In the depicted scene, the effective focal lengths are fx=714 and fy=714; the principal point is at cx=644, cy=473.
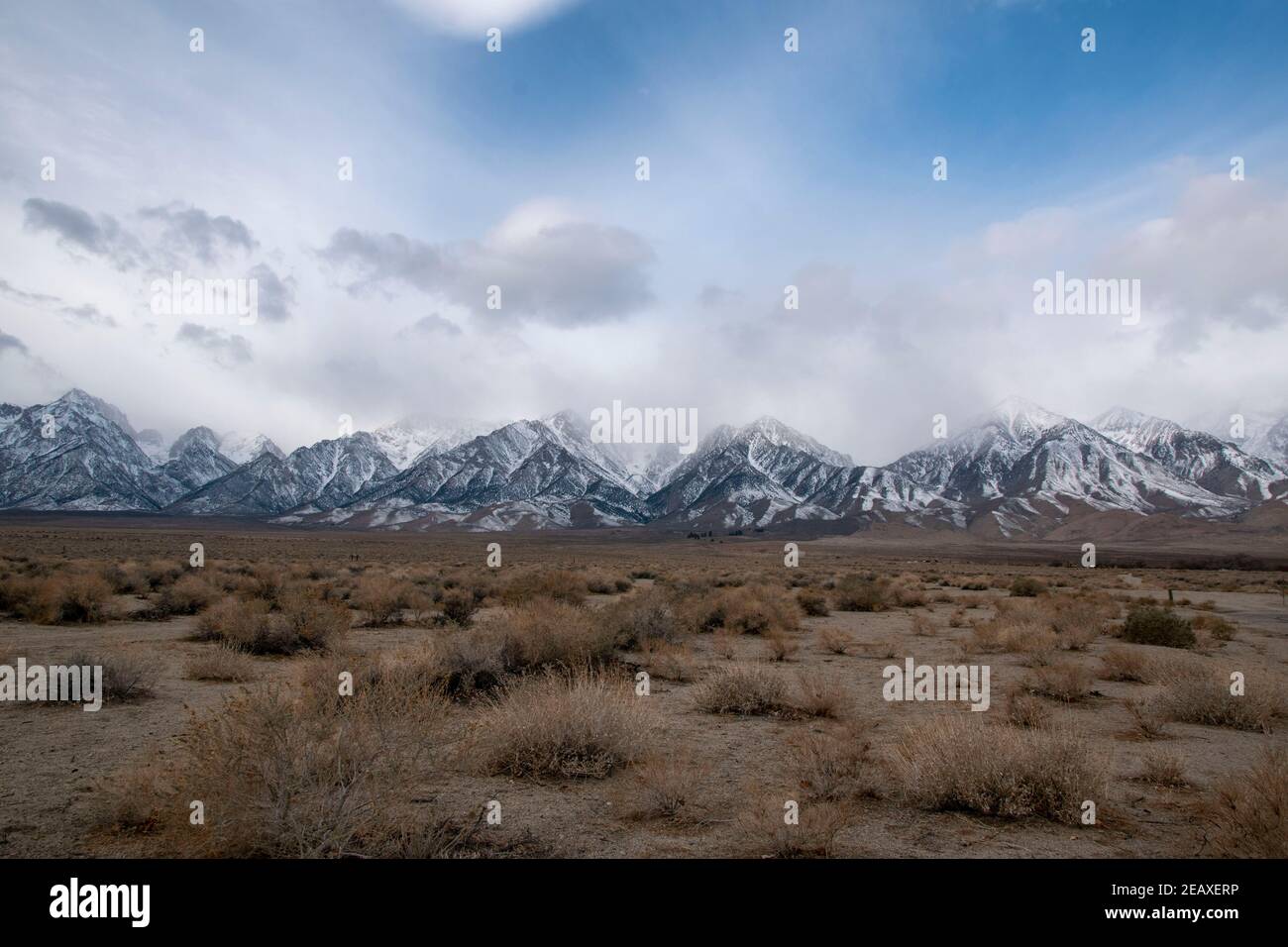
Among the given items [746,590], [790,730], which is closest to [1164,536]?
[746,590]

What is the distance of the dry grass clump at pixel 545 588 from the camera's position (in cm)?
2234

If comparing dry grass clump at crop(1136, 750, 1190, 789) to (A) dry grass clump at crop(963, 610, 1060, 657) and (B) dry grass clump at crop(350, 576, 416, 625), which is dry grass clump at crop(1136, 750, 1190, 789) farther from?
(B) dry grass clump at crop(350, 576, 416, 625)

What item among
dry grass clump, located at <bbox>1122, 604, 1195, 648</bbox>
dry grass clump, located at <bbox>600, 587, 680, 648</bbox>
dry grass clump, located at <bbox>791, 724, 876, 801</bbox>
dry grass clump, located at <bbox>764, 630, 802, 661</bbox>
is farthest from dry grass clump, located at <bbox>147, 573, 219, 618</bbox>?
dry grass clump, located at <bbox>1122, 604, 1195, 648</bbox>

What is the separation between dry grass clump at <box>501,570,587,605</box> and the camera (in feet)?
73.3

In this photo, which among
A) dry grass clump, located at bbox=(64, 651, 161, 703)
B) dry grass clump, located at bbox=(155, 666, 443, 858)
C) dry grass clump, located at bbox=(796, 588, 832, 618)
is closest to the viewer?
dry grass clump, located at bbox=(155, 666, 443, 858)

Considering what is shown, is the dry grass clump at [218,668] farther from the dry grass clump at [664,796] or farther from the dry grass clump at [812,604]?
the dry grass clump at [812,604]

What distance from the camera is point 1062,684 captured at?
39.7 feet

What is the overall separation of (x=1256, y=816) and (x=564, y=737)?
6169mm

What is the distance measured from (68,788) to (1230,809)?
35.9ft

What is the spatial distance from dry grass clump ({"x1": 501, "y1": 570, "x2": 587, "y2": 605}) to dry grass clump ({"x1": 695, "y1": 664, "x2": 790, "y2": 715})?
35.0 ft

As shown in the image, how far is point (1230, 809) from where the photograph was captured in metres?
6.21
